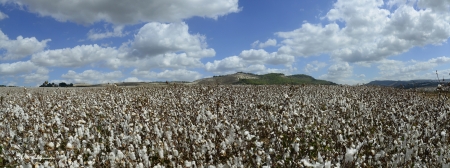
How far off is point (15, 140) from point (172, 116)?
4435 millimetres

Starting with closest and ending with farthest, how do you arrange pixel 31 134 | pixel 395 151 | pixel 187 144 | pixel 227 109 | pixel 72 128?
pixel 395 151
pixel 187 144
pixel 31 134
pixel 72 128
pixel 227 109

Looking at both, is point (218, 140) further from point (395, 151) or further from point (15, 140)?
point (15, 140)

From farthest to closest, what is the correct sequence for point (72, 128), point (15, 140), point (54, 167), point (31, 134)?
1. point (72, 128)
2. point (15, 140)
3. point (31, 134)
4. point (54, 167)

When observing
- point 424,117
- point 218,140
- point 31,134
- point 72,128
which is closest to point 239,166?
point 218,140

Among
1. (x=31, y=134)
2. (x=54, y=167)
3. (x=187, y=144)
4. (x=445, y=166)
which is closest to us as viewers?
(x=54, y=167)

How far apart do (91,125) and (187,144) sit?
3754mm

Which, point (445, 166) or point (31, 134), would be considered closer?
point (445, 166)

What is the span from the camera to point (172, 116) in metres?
9.96

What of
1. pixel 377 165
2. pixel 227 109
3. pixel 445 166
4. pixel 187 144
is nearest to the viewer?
pixel 445 166

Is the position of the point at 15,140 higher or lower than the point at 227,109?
lower

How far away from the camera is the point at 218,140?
6.85 metres

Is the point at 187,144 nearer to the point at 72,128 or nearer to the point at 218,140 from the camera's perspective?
the point at 218,140

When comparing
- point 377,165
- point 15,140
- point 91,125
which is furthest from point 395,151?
point 15,140

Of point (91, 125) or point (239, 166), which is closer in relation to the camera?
point (239, 166)
